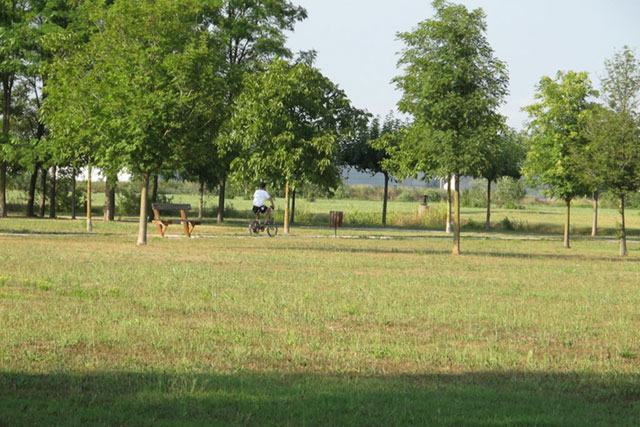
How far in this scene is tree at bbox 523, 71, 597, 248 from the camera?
1332 inches

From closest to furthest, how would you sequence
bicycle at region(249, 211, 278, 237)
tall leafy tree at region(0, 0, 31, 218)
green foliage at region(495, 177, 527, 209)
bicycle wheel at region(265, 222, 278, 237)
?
bicycle wheel at region(265, 222, 278, 237)
bicycle at region(249, 211, 278, 237)
tall leafy tree at region(0, 0, 31, 218)
green foliage at region(495, 177, 527, 209)

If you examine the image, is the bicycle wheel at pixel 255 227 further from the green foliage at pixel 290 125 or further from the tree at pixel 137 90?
the tree at pixel 137 90

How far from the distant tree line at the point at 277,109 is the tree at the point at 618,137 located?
0.04 m

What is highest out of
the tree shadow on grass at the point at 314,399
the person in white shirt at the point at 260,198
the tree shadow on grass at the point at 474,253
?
the person in white shirt at the point at 260,198

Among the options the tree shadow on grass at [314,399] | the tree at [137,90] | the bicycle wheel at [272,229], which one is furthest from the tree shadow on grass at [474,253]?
the tree shadow on grass at [314,399]

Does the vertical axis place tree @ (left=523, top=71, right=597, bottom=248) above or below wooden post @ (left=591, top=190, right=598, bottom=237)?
above

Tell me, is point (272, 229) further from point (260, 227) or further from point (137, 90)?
point (137, 90)

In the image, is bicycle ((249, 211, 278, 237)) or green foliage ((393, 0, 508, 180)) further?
bicycle ((249, 211, 278, 237))

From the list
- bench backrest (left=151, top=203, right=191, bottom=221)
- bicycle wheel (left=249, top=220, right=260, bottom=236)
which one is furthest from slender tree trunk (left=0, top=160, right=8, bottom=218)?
bicycle wheel (left=249, top=220, right=260, bottom=236)

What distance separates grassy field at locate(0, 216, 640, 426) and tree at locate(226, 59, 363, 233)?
52.7 feet

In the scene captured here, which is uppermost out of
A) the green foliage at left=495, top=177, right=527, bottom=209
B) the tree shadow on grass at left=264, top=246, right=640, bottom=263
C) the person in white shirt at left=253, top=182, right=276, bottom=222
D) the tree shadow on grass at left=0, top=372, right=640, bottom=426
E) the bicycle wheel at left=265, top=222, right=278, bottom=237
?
the green foliage at left=495, top=177, right=527, bottom=209

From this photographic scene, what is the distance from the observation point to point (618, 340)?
34.1 feet

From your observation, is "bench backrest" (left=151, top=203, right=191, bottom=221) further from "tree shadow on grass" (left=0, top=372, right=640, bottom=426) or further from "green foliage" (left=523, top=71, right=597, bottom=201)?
"tree shadow on grass" (left=0, top=372, right=640, bottom=426)

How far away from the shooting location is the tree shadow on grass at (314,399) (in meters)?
6.43
